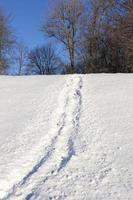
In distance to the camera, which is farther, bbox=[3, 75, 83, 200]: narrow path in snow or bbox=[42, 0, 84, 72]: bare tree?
bbox=[42, 0, 84, 72]: bare tree

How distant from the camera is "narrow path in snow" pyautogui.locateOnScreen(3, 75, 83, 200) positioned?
5059 millimetres

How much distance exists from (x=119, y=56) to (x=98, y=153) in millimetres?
29341

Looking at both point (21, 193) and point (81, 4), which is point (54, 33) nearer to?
point (81, 4)

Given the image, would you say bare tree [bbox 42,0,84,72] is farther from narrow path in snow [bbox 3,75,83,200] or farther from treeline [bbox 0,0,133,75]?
narrow path in snow [bbox 3,75,83,200]

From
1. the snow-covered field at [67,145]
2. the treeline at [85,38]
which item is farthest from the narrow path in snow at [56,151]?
the treeline at [85,38]

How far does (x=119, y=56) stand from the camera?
3519 cm

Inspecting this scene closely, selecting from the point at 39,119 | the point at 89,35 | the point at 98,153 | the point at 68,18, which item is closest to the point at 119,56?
the point at 89,35

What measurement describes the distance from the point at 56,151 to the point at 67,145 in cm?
43

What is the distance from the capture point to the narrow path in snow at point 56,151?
5.06 m

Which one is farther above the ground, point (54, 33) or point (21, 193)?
point (54, 33)

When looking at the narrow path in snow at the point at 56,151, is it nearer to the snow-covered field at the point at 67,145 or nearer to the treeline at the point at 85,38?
the snow-covered field at the point at 67,145

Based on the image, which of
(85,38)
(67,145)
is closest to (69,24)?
(85,38)

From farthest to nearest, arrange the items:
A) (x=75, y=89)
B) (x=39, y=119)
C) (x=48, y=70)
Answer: (x=48, y=70)
(x=75, y=89)
(x=39, y=119)

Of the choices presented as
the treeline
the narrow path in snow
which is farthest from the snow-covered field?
the treeline
